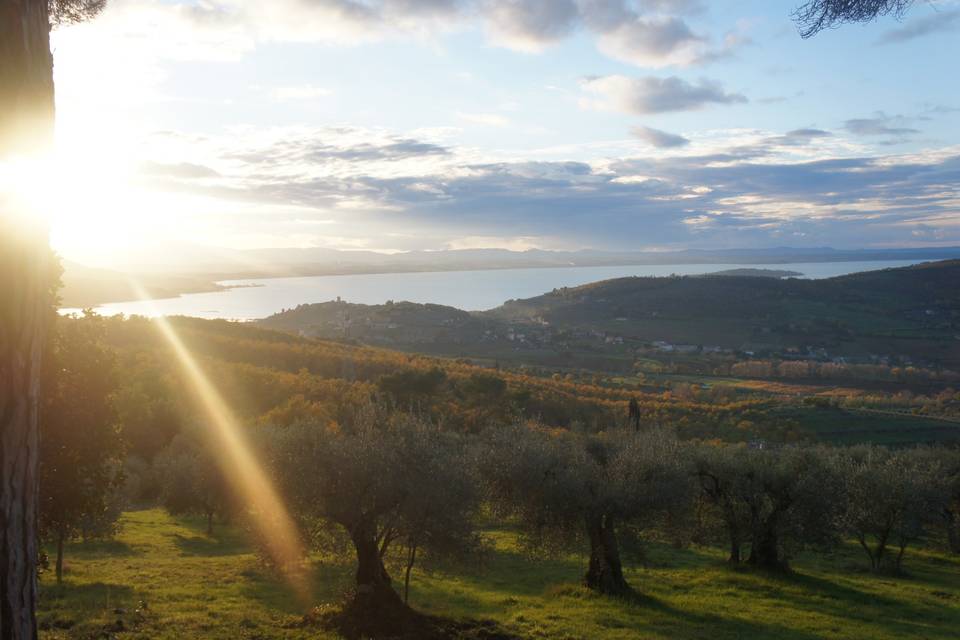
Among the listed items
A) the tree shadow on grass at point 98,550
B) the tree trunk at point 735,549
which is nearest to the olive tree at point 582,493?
the tree trunk at point 735,549

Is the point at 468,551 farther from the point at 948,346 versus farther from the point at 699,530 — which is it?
the point at 948,346

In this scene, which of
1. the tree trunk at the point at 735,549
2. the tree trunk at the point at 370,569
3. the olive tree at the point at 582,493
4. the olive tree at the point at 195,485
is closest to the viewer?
the tree trunk at the point at 370,569

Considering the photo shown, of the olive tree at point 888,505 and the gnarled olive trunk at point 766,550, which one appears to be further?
the olive tree at point 888,505

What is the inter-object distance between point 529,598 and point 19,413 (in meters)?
21.0

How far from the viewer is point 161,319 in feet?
348

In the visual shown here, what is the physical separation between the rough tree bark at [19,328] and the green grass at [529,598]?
35.0 ft

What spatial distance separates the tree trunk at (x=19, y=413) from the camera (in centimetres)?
476

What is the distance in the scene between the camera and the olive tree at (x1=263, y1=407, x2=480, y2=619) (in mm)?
17781

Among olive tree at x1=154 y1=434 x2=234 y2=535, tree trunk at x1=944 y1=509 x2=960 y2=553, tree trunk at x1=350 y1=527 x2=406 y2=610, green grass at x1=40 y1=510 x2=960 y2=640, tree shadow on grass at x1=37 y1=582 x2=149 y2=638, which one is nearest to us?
tree shadow on grass at x1=37 y1=582 x2=149 y2=638

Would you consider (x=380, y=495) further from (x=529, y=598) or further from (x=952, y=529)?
(x=952, y=529)

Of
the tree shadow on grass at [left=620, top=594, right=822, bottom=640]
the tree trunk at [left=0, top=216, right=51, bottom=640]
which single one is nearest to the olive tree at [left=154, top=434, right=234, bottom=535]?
the tree shadow on grass at [left=620, top=594, right=822, bottom=640]

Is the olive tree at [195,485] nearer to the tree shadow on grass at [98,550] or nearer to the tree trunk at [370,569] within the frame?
the tree shadow on grass at [98,550]

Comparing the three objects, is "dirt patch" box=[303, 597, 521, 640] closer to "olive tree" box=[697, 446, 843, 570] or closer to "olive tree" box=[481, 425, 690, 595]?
"olive tree" box=[481, 425, 690, 595]

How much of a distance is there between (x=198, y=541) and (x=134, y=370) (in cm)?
3964
